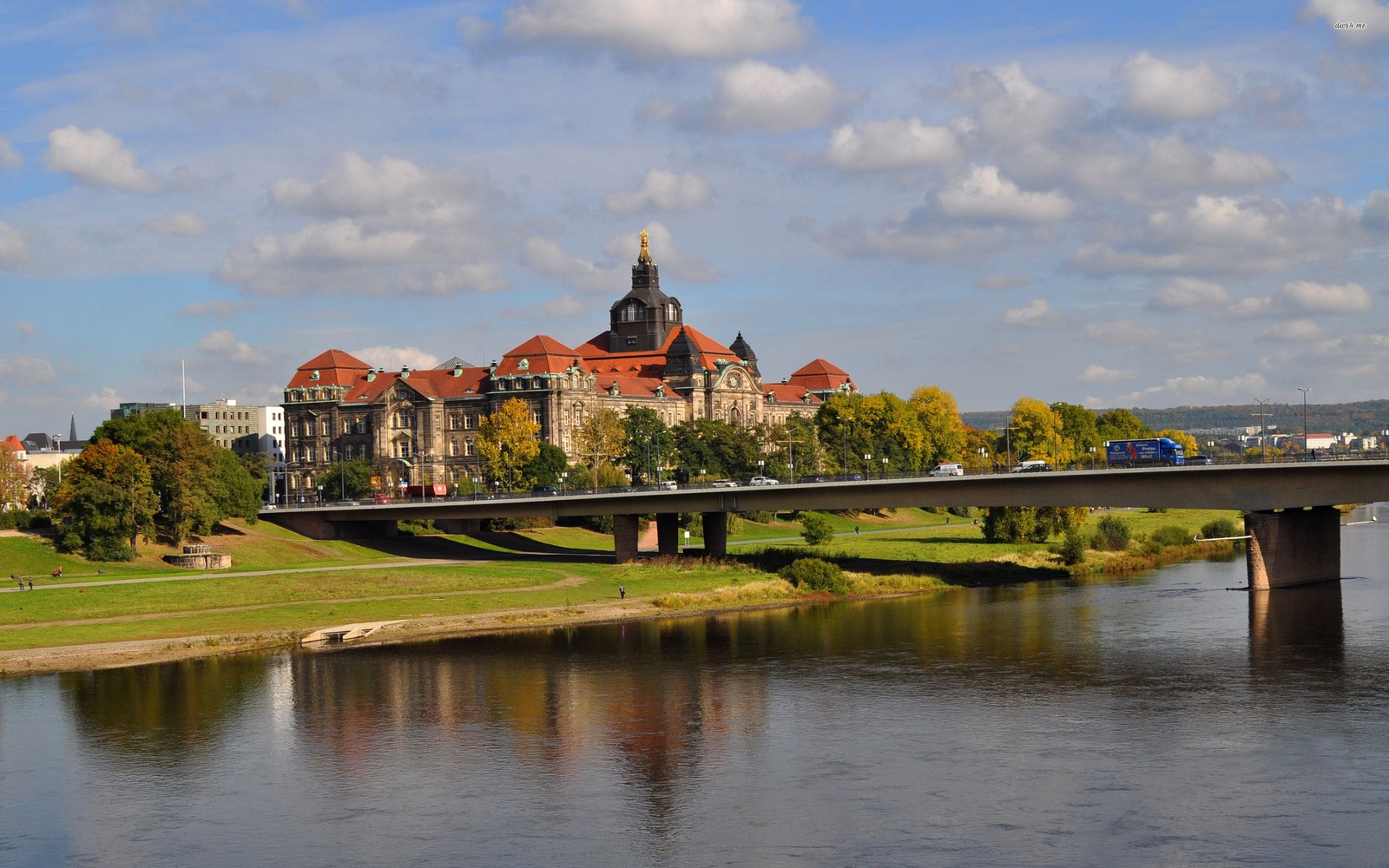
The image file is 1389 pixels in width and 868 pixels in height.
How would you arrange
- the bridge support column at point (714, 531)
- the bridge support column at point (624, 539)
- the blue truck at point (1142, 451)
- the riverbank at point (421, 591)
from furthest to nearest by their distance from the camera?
the bridge support column at point (714, 531) < the bridge support column at point (624, 539) < the blue truck at point (1142, 451) < the riverbank at point (421, 591)

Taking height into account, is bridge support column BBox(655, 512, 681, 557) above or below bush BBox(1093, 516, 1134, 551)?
above

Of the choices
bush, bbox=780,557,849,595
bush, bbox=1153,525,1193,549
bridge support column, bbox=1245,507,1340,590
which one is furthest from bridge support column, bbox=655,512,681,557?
bush, bbox=1153,525,1193,549

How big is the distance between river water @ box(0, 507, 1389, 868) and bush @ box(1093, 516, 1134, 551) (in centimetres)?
4874

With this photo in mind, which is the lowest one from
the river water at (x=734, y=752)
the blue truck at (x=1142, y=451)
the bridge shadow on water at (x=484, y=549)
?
the river water at (x=734, y=752)

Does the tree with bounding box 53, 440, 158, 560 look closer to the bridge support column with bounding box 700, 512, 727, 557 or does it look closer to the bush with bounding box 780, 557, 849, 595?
the bridge support column with bounding box 700, 512, 727, 557

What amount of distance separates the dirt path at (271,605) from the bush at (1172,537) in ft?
193

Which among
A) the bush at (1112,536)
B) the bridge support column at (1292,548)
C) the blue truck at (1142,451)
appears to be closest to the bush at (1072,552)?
the blue truck at (1142,451)

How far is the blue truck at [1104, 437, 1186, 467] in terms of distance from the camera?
12481cm

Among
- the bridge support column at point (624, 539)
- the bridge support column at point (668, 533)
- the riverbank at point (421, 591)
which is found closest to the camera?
the riverbank at point (421, 591)

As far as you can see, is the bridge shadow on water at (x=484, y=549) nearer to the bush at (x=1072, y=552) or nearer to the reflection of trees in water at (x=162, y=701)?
the bush at (x=1072, y=552)

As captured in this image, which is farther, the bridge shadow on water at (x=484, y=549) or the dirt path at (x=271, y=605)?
the bridge shadow on water at (x=484, y=549)

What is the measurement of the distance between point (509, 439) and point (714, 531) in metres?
61.4

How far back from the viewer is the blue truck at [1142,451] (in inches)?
4914

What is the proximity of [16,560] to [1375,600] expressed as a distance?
3684 inches
